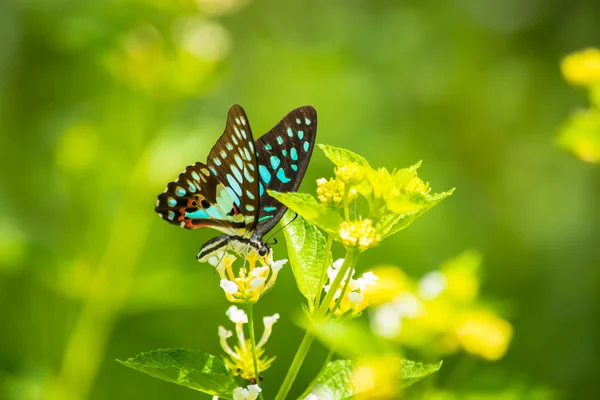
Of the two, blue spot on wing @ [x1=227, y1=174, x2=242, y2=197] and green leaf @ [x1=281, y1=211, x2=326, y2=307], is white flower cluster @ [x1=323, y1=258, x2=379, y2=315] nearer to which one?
green leaf @ [x1=281, y1=211, x2=326, y2=307]

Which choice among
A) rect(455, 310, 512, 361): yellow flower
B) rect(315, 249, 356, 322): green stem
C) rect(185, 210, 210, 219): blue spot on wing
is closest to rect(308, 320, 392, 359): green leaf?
rect(455, 310, 512, 361): yellow flower

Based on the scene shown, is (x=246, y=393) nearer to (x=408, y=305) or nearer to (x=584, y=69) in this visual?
(x=408, y=305)

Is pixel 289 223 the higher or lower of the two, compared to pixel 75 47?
lower

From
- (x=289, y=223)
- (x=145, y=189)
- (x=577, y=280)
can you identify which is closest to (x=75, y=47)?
(x=145, y=189)

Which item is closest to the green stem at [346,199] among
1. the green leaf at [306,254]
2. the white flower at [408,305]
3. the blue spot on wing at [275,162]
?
the green leaf at [306,254]

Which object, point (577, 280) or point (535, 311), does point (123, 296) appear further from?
point (577, 280)

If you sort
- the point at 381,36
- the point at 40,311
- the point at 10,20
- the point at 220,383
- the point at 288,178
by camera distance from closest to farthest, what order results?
the point at 220,383, the point at 288,178, the point at 40,311, the point at 10,20, the point at 381,36

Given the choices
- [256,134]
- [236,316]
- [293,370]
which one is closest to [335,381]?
[293,370]
